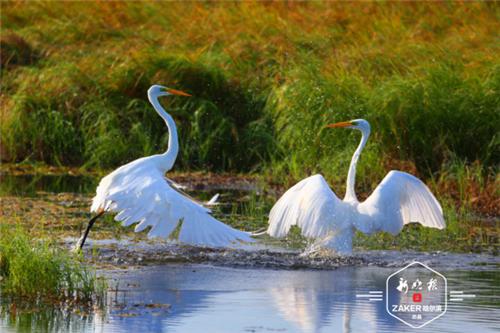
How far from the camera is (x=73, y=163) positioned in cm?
1395

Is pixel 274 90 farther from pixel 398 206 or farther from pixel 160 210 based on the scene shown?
pixel 160 210

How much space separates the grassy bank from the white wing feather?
3.73 metres

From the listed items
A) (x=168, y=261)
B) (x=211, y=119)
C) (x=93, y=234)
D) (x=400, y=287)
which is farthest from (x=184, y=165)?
(x=400, y=287)

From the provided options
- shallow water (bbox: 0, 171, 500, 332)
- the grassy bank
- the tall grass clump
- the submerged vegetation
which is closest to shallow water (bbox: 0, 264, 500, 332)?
shallow water (bbox: 0, 171, 500, 332)

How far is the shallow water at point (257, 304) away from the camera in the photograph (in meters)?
6.58

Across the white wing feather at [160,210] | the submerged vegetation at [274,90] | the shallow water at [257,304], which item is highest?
the submerged vegetation at [274,90]

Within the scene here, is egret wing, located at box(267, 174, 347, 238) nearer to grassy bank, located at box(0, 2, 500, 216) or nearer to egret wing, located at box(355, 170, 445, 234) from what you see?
egret wing, located at box(355, 170, 445, 234)

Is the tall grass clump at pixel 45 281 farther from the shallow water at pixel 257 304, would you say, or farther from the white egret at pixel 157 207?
the white egret at pixel 157 207

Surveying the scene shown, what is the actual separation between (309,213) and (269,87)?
5.80 metres

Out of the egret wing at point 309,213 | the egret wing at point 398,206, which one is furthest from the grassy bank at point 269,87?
the egret wing at point 309,213

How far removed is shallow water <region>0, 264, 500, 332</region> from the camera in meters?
6.58

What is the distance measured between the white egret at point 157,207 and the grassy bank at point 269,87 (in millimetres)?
3641

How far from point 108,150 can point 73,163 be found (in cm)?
72

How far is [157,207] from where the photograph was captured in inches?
313
